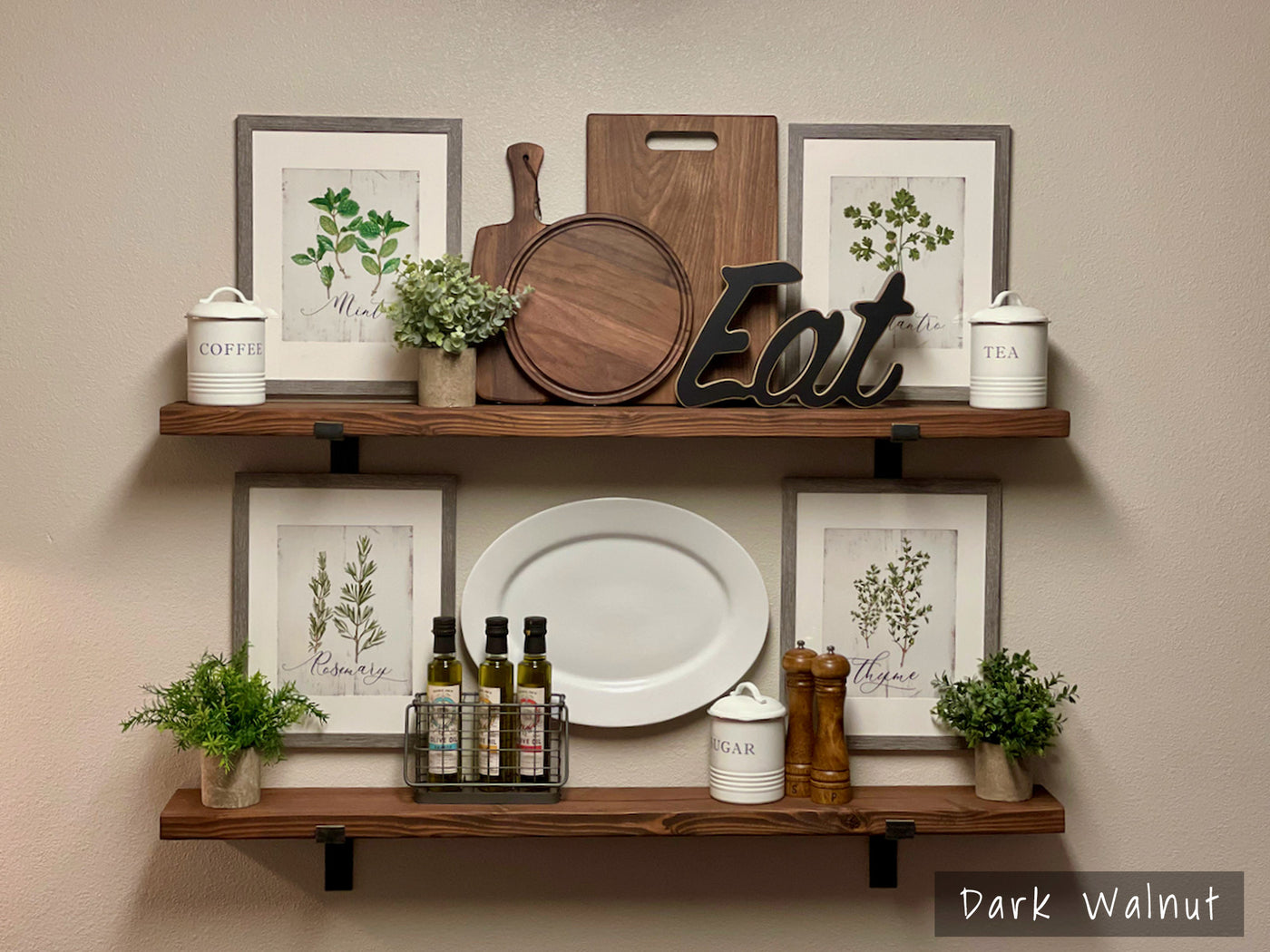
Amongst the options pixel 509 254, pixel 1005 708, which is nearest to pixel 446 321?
pixel 509 254

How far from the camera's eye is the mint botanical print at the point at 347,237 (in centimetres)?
148

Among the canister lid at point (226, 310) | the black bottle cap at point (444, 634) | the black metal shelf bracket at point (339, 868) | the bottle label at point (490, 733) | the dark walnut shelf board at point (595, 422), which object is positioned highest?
the canister lid at point (226, 310)

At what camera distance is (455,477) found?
150cm

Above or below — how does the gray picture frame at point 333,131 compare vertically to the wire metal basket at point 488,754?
above

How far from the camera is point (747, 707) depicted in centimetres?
144

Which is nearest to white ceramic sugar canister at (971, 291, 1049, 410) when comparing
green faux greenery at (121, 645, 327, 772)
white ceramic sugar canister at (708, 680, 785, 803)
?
white ceramic sugar canister at (708, 680, 785, 803)

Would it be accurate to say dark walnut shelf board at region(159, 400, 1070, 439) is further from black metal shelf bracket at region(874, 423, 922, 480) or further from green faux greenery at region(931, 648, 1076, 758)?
green faux greenery at region(931, 648, 1076, 758)

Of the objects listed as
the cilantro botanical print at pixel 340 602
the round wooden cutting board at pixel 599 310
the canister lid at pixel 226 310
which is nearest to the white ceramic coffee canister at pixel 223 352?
the canister lid at pixel 226 310

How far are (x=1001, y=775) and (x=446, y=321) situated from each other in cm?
88

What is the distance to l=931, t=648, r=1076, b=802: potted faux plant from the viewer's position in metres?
1.43

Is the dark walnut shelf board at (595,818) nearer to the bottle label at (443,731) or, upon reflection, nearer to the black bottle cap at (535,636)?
the bottle label at (443,731)

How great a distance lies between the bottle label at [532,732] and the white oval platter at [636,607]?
3.2 inches

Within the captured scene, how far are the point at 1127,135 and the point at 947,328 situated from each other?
1.12ft

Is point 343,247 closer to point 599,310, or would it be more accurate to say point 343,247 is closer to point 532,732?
point 599,310
